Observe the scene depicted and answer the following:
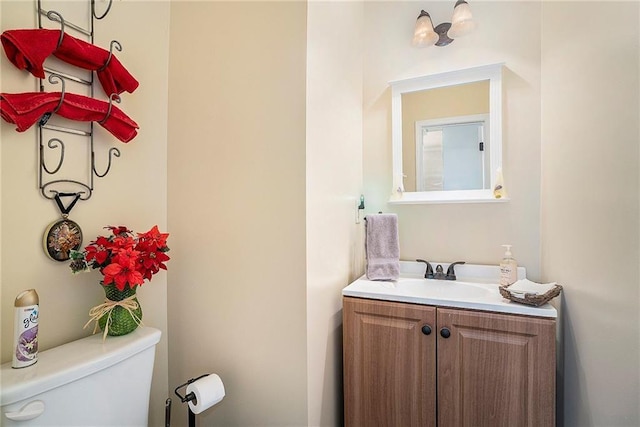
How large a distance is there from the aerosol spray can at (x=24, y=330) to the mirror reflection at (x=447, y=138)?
1665 mm

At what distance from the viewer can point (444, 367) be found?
1.16 m

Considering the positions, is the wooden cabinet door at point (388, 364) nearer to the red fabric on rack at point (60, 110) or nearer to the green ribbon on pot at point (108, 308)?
the green ribbon on pot at point (108, 308)

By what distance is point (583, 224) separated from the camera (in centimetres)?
102

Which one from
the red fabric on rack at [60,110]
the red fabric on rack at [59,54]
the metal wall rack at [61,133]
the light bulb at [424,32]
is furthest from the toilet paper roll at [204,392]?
the light bulb at [424,32]

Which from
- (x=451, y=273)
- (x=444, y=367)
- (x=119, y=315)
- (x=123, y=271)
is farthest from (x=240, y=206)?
(x=451, y=273)

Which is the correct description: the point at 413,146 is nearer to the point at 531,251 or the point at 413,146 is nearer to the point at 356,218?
the point at 356,218

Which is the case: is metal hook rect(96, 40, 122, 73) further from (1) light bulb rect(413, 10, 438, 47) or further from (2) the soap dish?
(2) the soap dish

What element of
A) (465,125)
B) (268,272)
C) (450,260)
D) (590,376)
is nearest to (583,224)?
(590,376)

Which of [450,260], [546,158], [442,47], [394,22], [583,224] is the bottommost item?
[450,260]

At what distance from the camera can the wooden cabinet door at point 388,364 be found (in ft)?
3.91

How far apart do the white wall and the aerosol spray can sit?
792mm

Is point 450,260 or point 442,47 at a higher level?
point 442,47

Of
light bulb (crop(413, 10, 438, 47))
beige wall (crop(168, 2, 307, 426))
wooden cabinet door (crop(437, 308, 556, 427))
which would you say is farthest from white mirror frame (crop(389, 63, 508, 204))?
beige wall (crop(168, 2, 307, 426))

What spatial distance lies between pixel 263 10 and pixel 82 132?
2.61 ft
